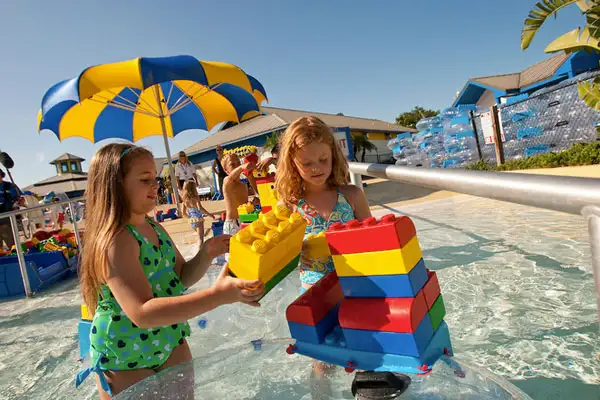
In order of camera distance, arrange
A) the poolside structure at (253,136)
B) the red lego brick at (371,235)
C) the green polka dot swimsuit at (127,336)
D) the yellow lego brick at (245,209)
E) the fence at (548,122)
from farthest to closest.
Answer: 1. the poolside structure at (253,136)
2. the fence at (548,122)
3. the yellow lego brick at (245,209)
4. the green polka dot swimsuit at (127,336)
5. the red lego brick at (371,235)

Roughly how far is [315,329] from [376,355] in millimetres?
176

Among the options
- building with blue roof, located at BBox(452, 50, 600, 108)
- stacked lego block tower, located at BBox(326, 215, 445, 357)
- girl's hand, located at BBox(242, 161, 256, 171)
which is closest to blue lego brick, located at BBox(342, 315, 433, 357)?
stacked lego block tower, located at BBox(326, 215, 445, 357)

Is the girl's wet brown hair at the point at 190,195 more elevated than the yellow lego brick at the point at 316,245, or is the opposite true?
the girl's wet brown hair at the point at 190,195

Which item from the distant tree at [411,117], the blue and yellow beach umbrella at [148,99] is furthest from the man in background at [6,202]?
the distant tree at [411,117]

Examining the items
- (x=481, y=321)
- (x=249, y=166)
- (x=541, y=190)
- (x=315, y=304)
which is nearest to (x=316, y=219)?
(x=315, y=304)

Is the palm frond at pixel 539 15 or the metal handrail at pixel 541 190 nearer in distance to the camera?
the metal handrail at pixel 541 190

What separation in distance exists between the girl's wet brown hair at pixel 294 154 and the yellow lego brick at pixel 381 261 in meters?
0.90

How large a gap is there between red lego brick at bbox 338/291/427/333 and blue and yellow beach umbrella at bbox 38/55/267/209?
526 centimetres

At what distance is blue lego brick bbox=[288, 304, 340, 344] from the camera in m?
1.01

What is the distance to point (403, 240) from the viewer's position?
848 mm

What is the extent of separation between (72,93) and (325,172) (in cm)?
494

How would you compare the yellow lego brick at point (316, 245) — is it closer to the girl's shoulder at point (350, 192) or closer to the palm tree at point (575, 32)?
the girl's shoulder at point (350, 192)

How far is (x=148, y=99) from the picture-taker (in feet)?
26.3

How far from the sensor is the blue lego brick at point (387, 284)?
0.86m
